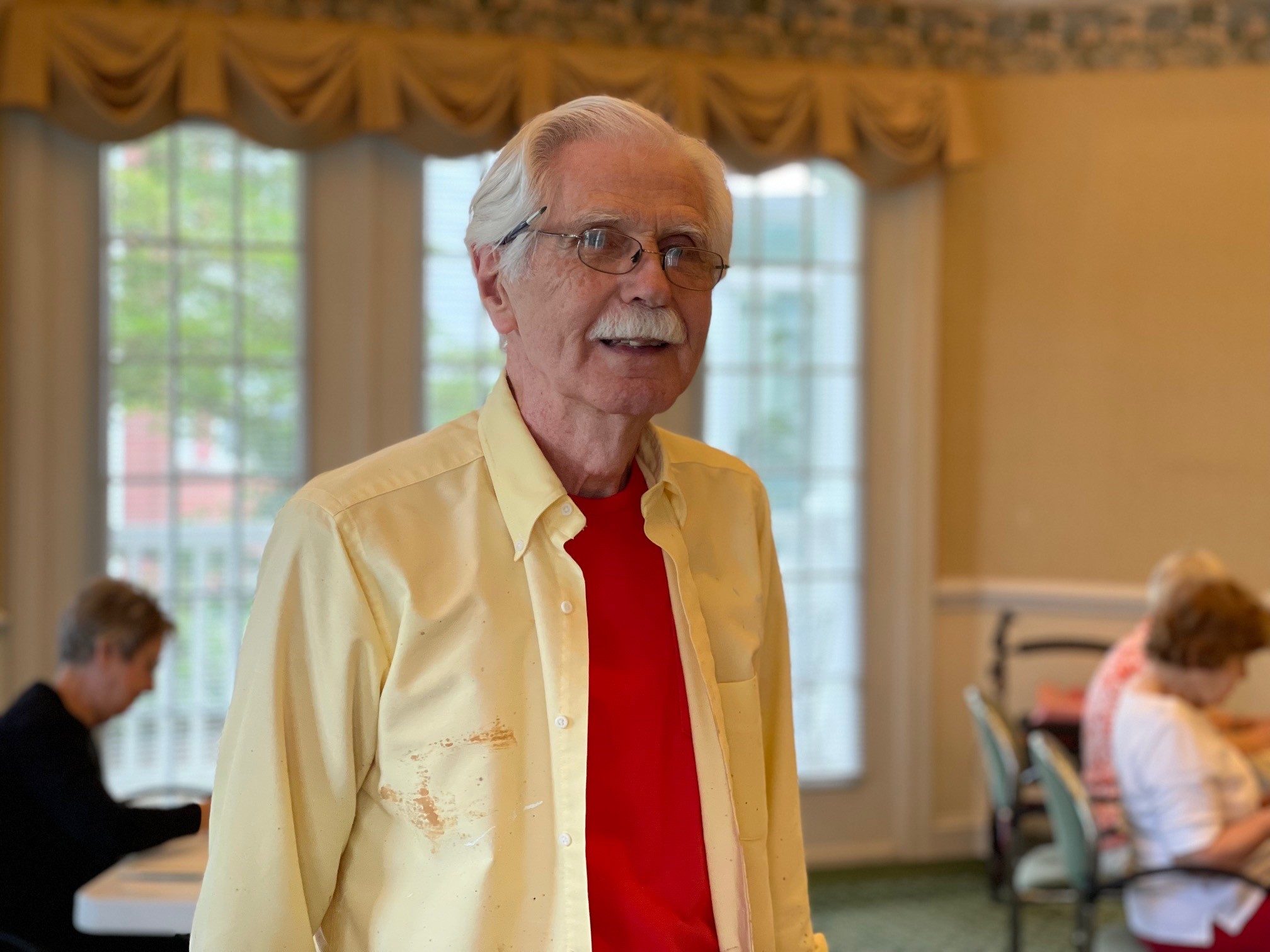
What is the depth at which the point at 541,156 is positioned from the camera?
1.34m

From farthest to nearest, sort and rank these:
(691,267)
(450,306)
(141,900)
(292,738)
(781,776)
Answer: (450,306)
(141,900)
(781,776)
(691,267)
(292,738)

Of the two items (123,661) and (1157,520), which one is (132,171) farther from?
(1157,520)

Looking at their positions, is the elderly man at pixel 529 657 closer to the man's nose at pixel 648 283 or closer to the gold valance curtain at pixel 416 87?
the man's nose at pixel 648 283

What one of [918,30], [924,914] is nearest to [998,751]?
[924,914]

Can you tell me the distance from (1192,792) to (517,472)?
2.15 meters

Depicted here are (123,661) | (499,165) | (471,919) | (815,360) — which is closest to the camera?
(471,919)

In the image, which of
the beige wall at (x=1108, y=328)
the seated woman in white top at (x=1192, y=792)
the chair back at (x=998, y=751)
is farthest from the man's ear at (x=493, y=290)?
the beige wall at (x=1108, y=328)

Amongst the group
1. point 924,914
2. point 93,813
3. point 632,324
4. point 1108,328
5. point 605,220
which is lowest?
point 924,914

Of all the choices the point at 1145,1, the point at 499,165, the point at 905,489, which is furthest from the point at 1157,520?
the point at 499,165

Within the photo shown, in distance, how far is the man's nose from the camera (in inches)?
51.8

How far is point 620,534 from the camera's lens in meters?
1.44

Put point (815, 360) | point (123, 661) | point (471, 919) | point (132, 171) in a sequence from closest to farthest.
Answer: point (471, 919) → point (123, 661) → point (132, 171) → point (815, 360)

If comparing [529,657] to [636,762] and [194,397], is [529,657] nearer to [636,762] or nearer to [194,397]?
[636,762]

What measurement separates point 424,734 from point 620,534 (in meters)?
0.32
